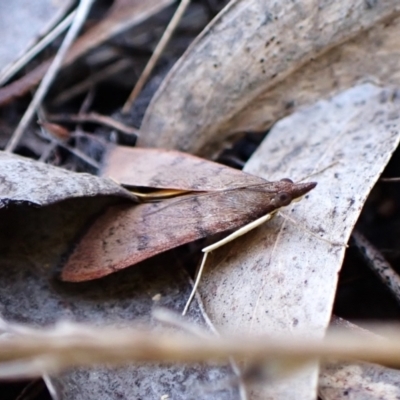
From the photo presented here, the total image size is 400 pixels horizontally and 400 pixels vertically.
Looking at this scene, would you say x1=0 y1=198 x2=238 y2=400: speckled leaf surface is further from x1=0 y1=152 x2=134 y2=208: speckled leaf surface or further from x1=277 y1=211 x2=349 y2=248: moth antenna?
x1=277 y1=211 x2=349 y2=248: moth antenna

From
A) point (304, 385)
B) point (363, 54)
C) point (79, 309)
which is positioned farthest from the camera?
point (363, 54)

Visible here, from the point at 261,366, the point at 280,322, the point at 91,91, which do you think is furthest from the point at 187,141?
the point at 261,366

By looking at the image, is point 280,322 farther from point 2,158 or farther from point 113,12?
point 113,12

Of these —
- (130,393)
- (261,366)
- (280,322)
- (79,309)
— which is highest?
(261,366)

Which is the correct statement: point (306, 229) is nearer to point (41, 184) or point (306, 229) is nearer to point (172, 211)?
point (172, 211)

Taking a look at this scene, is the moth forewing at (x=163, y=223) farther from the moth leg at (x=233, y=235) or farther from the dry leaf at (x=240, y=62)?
the dry leaf at (x=240, y=62)

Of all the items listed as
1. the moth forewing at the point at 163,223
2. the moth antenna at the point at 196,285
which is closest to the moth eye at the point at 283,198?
the moth forewing at the point at 163,223

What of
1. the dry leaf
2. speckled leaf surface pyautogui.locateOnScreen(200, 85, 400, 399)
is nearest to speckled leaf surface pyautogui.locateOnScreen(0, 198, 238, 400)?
speckled leaf surface pyautogui.locateOnScreen(200, 85, 400, 399)
